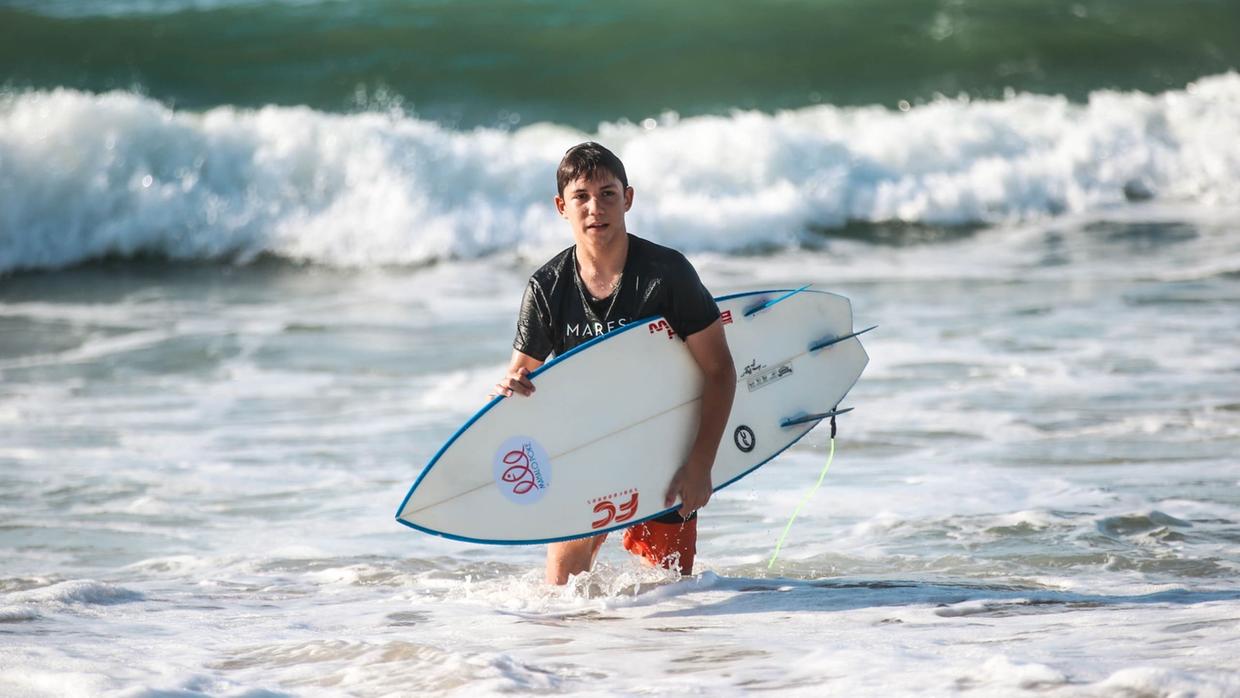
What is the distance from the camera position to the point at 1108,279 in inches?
396

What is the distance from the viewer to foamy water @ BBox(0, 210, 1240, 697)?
333 cm

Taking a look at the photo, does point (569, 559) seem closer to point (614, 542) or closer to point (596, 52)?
point (614, 542)

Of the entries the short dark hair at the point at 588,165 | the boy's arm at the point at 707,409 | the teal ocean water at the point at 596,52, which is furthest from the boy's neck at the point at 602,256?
the teal ocean water at the point at 596,52

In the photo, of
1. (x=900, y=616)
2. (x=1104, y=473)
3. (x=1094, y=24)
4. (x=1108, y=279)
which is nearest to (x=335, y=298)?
(x=1108, y=279)

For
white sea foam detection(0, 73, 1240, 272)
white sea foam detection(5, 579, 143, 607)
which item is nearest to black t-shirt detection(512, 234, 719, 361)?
white sea foam detection(5, 579, 143, 607)

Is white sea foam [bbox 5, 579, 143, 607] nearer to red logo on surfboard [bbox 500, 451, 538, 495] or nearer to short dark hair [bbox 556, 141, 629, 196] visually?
red logo on surfboard [bbox 500, 451, 538, 495]

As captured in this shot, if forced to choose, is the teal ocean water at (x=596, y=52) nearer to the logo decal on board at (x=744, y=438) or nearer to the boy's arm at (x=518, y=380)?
the logo decal on board at (x=744, y=438)

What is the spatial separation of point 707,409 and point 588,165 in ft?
2.58

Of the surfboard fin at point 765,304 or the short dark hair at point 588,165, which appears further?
the surfboard fin at point 765,304

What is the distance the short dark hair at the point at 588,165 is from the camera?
3744 mm

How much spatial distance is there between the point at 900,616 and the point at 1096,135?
11.2m

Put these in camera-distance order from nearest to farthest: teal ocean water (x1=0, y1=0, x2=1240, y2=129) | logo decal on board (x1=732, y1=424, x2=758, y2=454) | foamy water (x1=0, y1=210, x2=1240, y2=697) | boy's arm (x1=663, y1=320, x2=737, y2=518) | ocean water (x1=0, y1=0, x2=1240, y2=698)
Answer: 1. foamy water (x1=0, y1=210, x2=1240, y2=697)
2. ocean water (x1=0, y1=0, x2=1240, y2=698)
3. boy's arm (x1=663, y1=320, x2=737, y2=518)
4. logo decal on board (x1=732, y1=424, x2=758, y2=454)
5. teal ocean water (x1=0, y1=0, x2=1240, y2=129)

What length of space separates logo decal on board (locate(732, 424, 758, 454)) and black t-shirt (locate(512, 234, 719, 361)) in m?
0.60

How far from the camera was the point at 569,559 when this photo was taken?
4.13 m
